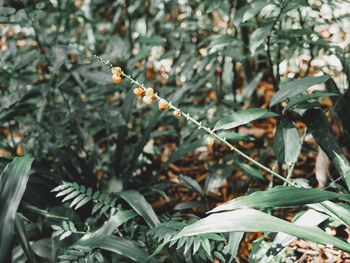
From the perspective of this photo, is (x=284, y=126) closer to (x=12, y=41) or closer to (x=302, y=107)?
(x=302, y=107)

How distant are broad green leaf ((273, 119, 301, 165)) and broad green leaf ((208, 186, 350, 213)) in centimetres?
17

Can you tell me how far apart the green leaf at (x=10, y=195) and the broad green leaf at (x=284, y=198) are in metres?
0.47

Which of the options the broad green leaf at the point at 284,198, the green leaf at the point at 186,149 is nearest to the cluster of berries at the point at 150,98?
the broad green leaf at the point at 284,198

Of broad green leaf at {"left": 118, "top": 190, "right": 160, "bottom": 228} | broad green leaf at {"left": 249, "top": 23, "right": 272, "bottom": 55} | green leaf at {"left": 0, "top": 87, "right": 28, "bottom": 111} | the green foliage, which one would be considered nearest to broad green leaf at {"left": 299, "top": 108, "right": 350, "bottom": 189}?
the green foliage

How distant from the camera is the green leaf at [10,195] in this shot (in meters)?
0.66

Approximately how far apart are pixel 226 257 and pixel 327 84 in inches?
23.9

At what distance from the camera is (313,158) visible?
55.0 inches

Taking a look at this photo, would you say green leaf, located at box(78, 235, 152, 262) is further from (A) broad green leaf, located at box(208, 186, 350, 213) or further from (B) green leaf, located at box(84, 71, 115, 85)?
(B) green leaf, located at box(84, 71, 115, 85)

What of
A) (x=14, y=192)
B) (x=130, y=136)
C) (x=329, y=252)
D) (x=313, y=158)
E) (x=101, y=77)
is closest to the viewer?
(x=14, y=192)

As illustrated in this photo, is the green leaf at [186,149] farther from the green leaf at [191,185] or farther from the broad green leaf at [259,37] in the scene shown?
the broad green leaf at [259,37]

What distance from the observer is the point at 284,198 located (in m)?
0.57

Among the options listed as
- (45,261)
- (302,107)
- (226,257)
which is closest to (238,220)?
(226,257)

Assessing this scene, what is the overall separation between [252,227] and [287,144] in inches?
12.3

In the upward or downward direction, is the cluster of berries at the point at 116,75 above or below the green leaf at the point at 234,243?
above
